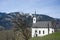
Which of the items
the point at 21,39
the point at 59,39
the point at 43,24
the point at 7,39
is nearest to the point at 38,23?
the point at 43,24

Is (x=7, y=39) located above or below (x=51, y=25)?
below

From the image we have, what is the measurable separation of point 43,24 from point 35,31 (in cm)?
386

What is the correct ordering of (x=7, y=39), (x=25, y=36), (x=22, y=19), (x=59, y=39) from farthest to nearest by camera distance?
1. (x=22, y=19)
2. (x=7, y=39)
3. (x=25, y=36)
4. (x=59, y=39)

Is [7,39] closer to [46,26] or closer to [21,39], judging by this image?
[46,26]

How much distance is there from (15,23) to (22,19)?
4.86 meters

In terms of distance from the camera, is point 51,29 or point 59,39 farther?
point 51,29

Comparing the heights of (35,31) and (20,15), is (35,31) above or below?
below

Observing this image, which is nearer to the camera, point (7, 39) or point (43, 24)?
point (7, 39)

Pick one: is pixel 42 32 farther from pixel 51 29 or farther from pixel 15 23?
pixel 15 23

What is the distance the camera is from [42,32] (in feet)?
209

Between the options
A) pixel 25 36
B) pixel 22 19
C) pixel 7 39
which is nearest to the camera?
pixel 25 36

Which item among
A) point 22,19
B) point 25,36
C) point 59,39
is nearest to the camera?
point 59,39

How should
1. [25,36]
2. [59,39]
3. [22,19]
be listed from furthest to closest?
[22,19] → [25,36] → [59,39]

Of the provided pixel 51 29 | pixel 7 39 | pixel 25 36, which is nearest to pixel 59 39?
pixel 25 36
